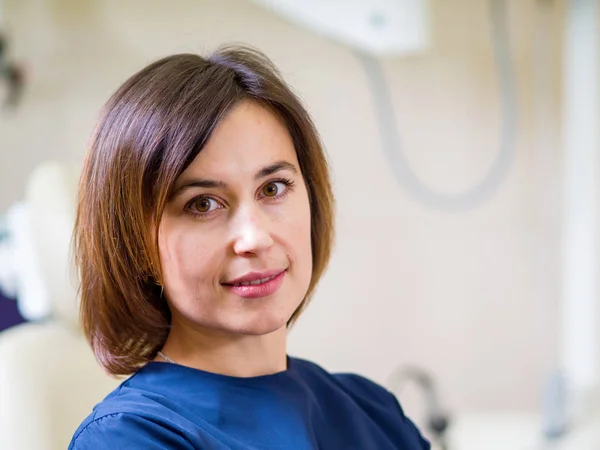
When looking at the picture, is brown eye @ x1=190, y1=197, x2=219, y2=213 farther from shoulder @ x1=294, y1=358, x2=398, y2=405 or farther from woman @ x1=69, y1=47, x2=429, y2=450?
shoulder @ x1=294, y1=358, x2=398, y2=405

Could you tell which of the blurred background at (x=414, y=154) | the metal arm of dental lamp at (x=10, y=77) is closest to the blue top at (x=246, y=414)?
the blurred background at (x=414, y=154)

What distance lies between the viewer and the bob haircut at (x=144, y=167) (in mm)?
605

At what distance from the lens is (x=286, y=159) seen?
670 millimetres

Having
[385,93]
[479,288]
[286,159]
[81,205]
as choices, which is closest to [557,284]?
[479,288]

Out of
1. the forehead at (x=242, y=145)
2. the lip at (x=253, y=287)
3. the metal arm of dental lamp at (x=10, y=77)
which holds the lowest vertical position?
the lip at (x=253, y=287)

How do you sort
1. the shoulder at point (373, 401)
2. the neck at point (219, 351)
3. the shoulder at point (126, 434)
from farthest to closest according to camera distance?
the shoulder at point (373, 401), the neck at point (219, 351), the shoulder at point (126, 434)

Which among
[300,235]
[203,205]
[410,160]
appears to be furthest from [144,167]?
[410,160]

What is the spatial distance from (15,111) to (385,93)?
846 millimetres

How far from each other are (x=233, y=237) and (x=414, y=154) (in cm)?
111

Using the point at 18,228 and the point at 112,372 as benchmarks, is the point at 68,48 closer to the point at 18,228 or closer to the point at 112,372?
the point at 18,228

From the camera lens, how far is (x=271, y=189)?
2.16 ft

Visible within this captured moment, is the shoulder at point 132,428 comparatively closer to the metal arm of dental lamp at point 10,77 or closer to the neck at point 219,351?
the neck at point 219,351

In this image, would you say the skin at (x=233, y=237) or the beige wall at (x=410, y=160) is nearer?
the skin at (x=233, y=237)

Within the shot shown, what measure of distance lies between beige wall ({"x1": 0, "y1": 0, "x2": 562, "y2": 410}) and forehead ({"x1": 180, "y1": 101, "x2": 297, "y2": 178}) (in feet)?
3.08
